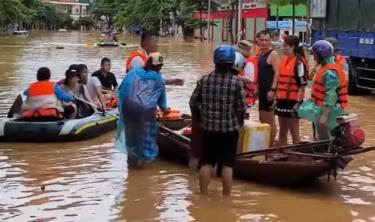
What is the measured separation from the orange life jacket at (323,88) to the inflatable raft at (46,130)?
161 inches

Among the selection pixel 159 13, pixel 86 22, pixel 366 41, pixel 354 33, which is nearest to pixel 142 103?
pixel 366 41

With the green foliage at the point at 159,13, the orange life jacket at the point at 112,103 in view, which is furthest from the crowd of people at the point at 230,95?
the green foliage at the point at 159,13

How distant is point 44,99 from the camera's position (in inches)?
428

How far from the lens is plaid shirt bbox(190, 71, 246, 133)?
289 inches

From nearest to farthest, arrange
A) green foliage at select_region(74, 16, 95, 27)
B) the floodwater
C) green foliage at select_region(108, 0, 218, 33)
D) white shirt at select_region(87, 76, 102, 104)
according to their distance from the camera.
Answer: the floodwater, white shirt at select_region(87, 76, 102, 104), green foliage at select_region(108, 0, 218, 33), green foliage at select_region(74, 16, 95, 27)

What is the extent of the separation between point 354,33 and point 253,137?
34.1 feet

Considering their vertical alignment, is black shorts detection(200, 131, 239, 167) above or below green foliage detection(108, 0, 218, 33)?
below

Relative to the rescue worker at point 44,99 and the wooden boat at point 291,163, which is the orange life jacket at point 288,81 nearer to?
the wooden boat at point 291,163

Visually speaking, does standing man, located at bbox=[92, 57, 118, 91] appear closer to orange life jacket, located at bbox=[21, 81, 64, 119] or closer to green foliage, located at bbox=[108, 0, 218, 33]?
orange life jacket, located at bbox=[21, 81, 64, 119]

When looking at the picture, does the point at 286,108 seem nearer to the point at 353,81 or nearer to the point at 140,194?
the point at 140,194

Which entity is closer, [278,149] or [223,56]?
[223,56]

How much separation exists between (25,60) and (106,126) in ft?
72.5

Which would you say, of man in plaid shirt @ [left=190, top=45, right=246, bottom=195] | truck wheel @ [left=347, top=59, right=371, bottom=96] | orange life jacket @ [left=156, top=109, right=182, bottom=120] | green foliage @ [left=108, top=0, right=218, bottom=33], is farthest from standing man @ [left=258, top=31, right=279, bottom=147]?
green foliage @ [left=108, top=0, right=218, bottom=33]

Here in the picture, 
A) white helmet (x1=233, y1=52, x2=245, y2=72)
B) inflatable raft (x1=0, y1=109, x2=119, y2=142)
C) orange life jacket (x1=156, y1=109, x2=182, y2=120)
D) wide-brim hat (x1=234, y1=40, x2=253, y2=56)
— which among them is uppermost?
wide-brim hat (x1=234, y1=40, x2=253, y2=56)
